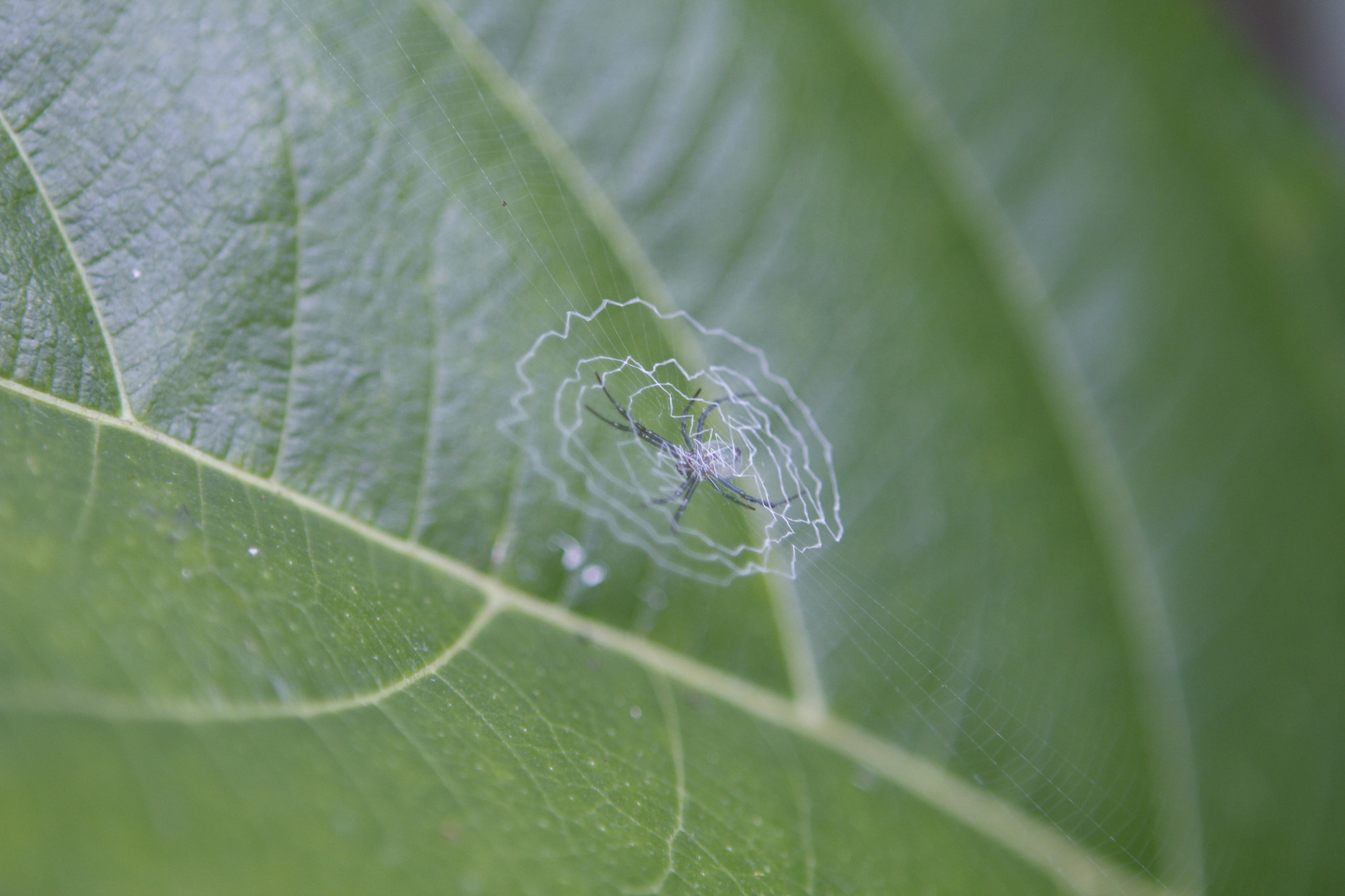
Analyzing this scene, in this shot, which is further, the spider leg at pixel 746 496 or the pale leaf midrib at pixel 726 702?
the spider leg at pixel 746 496

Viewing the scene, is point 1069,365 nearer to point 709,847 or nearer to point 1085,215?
point 1085,215

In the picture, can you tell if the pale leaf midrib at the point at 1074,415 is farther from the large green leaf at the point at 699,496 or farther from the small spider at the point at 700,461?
the small spider at the point at 700,461

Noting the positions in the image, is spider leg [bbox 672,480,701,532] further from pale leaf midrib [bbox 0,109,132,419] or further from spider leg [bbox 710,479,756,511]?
pale leaf midrib [bbox 0,109,132,419]

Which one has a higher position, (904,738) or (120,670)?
(904,738)

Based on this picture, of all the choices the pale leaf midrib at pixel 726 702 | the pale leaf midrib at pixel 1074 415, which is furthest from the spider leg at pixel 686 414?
the pale leaf midrib at pixel 1074 415

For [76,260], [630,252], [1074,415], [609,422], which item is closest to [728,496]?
[609,422]

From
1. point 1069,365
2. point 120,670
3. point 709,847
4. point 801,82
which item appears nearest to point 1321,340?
point 1069,365
